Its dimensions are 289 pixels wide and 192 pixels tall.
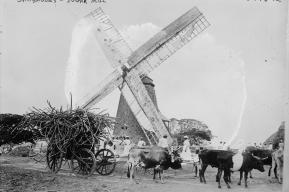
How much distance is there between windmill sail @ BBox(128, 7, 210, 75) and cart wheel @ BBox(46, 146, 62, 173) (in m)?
A: 3.45

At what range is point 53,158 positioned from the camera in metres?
10.4

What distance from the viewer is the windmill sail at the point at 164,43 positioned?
1058cm

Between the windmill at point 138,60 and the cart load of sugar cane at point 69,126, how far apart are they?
1.25 m

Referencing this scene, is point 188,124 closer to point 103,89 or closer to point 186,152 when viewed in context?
point 186,152

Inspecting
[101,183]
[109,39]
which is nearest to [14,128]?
[101,183]

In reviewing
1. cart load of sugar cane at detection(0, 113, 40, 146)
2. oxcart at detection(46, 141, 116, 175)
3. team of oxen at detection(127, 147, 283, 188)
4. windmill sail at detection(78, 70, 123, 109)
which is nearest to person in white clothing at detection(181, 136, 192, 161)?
team of oxen at detection(127, 147, 283, 188)

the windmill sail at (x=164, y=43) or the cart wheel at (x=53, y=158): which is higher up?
the windmill sail at (x=164, y=43)

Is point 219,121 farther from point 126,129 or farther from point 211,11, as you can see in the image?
point 126,129

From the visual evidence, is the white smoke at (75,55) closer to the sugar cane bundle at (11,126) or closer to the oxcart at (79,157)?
the oxcart at (79,157)

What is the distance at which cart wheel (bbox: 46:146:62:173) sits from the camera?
1023 centimetres

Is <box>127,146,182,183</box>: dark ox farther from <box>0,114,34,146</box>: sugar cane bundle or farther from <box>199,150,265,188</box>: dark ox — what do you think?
<box>0,114,34,146</box>: sugar cane bundle

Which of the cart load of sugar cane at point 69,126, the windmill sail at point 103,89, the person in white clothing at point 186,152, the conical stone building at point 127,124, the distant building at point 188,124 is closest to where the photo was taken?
the cart load of sugar cane at point 69,126

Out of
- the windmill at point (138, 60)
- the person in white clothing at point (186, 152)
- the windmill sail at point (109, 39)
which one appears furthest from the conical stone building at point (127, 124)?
the person in white clothing at point (186, 152)

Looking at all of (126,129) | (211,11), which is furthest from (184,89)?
(126,129)
